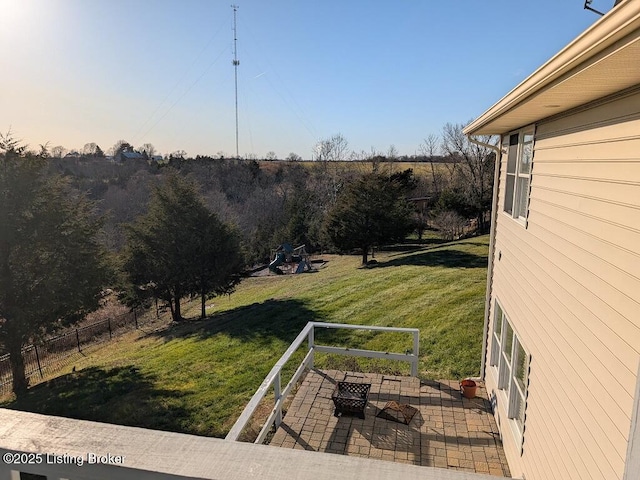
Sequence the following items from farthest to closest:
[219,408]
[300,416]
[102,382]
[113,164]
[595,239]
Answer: [113,164] < [102,382] < [219,408] < [300,416] < [595,239]

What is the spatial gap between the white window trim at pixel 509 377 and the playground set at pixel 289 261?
1880 centimetres

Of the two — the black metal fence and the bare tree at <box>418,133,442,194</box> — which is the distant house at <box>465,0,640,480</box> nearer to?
the black metal fence

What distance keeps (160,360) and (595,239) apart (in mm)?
10385

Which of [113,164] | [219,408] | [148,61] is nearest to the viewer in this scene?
[219,408]

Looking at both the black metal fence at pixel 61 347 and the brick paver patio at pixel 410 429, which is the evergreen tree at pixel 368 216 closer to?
the black metal fence at pixel 61 347

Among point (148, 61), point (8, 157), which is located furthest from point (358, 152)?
point (8, 157)

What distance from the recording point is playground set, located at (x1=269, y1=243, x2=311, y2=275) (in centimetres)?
2508

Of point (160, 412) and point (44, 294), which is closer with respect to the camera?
point (160, 412)

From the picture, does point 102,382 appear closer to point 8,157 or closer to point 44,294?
point 44,294

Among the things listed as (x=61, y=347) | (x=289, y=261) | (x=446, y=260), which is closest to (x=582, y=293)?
(x=446, y=260)

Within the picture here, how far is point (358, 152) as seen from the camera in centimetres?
4934

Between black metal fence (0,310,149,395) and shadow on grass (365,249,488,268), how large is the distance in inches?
453

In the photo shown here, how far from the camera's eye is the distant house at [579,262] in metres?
1.95

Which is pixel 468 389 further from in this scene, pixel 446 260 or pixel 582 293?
pixel 446 260
